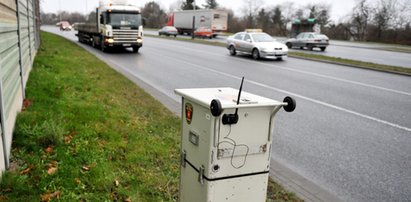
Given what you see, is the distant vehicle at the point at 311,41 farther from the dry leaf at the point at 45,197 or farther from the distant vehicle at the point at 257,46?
the dry leaf at the point at 45,197

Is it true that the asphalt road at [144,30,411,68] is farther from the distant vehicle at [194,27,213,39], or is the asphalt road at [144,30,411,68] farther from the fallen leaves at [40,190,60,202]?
the fallen leaves at [40,190,60,202]

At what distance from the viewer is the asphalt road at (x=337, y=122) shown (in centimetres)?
463

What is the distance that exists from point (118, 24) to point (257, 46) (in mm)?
8691

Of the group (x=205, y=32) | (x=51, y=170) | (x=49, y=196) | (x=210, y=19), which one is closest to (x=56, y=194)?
(x=49, y=196)

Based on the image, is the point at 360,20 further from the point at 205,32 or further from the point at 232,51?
the point at 232,51

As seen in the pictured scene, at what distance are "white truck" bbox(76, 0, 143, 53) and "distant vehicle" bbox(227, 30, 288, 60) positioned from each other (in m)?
6.18

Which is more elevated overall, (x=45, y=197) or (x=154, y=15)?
(x=154, y=15)

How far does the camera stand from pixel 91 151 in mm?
4434

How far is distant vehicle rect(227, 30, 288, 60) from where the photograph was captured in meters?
19.7

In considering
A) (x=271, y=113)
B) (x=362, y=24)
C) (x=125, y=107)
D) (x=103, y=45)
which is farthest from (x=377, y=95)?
(x=362, y=24)

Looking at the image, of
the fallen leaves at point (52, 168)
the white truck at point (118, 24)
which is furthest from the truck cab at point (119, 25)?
the fallen leaves at point (52, 168)

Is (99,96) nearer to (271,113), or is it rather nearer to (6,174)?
(6,174)

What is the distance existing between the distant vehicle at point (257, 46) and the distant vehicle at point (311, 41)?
816 centimetres

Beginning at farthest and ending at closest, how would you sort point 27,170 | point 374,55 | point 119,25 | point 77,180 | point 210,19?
point 210,19 → point 374,55 → point 119,25 → point 27,170 → point 77,180
